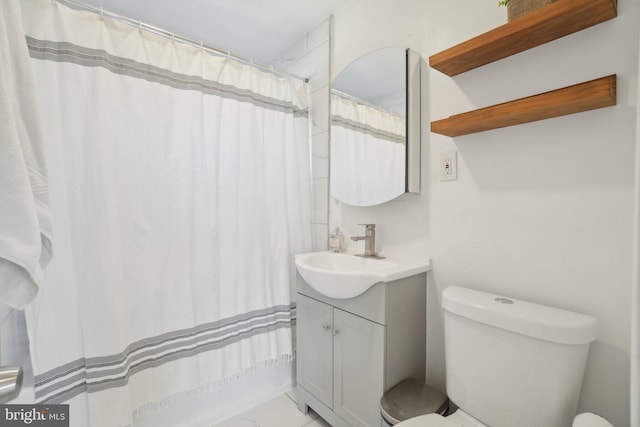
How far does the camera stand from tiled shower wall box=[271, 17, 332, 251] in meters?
1.87

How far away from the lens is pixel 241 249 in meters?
1.64

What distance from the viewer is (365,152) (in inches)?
62.3

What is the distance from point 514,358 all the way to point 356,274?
57 cm

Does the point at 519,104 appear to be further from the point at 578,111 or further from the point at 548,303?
the point at 548,303

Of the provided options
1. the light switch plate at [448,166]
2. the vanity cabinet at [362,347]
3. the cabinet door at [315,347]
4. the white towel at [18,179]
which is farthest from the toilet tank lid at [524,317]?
the white towel at [18,179]

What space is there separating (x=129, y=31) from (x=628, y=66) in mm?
1944

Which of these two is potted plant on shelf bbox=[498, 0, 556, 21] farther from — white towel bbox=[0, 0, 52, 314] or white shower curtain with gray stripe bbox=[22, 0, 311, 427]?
white towel bbox=[0, 0, 52, 314]

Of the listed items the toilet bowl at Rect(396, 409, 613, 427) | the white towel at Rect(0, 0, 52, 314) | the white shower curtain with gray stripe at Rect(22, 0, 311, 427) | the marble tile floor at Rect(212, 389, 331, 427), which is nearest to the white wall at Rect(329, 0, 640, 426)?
the toilet bowl at Rect(396, 409, 613, 427)

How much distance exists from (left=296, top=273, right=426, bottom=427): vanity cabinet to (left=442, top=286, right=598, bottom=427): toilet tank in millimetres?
199

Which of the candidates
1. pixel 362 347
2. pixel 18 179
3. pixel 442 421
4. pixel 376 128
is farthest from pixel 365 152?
pixel 18 179

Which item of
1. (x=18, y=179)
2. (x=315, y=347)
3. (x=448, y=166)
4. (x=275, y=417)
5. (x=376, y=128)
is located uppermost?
(x=376, y=128)

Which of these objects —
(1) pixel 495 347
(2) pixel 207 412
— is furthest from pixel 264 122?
(2) pixel 207 412

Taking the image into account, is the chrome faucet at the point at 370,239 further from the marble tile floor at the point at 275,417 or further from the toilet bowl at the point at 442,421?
the marble tile floor at the point at 275,417

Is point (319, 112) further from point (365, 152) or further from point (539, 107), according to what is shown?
point (539, 107)
